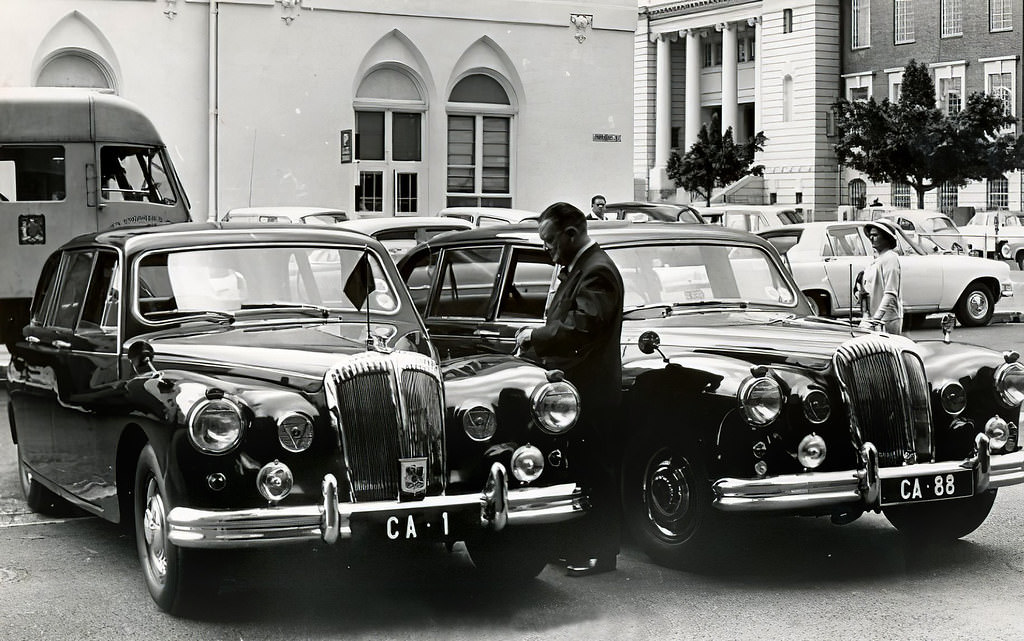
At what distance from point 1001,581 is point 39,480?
16.8ft

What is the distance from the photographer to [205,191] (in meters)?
30.5

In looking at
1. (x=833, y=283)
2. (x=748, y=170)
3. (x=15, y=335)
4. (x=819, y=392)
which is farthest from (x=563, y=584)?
(x=748, y=170)

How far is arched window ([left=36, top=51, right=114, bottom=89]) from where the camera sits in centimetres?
2966

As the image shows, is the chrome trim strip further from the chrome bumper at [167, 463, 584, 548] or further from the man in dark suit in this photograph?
the man in dark suit

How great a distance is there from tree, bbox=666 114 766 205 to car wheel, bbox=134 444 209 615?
199ft

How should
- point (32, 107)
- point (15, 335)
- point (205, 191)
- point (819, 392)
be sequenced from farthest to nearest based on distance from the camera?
point (205, 191)
point (32, 107)
point (15, 335)
point (819, 392)

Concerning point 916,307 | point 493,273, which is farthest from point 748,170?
point 493,273

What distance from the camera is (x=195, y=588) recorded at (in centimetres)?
618

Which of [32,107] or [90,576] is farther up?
[32,107]

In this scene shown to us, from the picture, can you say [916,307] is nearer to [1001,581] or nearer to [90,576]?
[1001,581]

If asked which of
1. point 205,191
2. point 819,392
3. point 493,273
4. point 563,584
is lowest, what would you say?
point 563,584

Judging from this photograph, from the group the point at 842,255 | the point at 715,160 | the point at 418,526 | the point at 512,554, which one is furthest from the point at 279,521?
the point at 715,160

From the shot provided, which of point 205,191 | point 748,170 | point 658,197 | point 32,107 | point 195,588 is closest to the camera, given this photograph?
point 195,588

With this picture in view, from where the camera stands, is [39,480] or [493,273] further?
[493,273]
